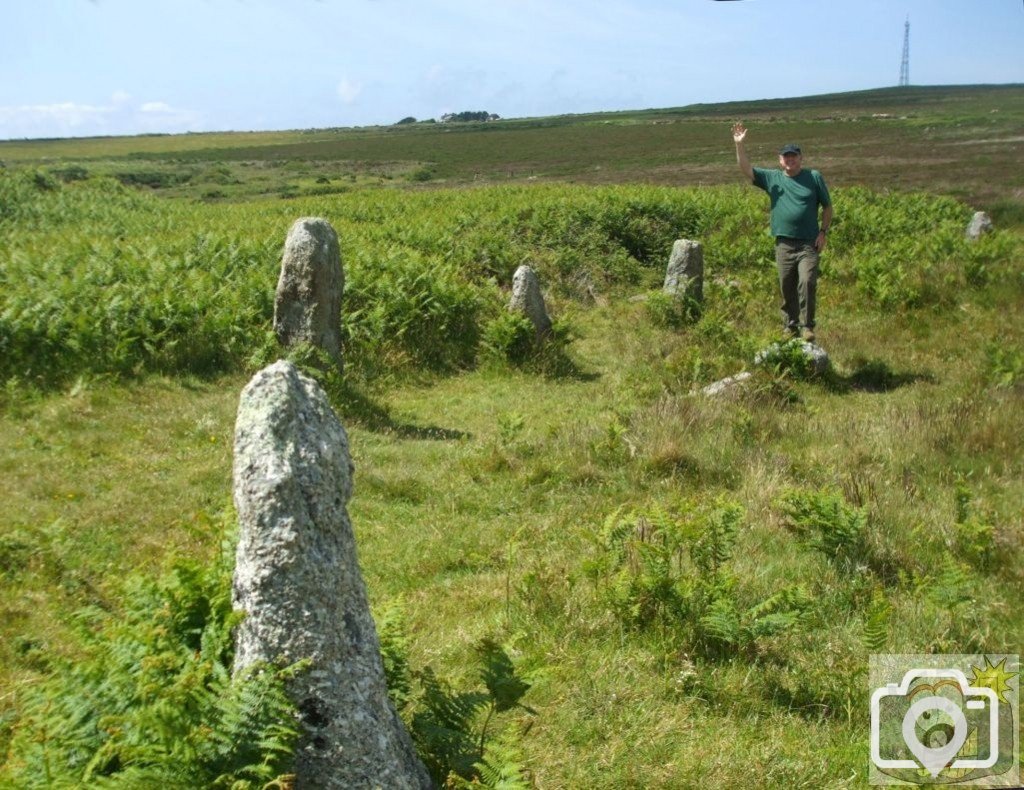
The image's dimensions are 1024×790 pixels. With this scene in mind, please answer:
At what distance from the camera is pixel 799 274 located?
12.2 meters

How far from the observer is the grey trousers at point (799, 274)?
1191cm

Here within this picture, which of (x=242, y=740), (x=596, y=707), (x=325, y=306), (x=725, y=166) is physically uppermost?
(x=725, y=166)

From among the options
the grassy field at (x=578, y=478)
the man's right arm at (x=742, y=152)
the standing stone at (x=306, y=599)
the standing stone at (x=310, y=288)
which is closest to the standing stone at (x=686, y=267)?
the grassy field at (x=578, y=478)

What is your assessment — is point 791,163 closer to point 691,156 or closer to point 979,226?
point 979,226

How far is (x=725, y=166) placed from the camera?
54.2 meters

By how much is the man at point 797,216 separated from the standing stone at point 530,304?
3.73m

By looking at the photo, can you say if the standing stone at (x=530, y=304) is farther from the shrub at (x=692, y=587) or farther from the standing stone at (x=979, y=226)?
the standing stone at (x=979, y=226)

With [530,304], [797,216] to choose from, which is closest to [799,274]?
[797,216]

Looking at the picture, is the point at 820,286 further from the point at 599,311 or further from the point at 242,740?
the point at 242,740

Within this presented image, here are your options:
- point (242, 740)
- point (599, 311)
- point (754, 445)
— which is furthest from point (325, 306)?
point (242, 740)

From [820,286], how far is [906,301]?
230 cm

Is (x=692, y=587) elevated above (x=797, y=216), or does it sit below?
below

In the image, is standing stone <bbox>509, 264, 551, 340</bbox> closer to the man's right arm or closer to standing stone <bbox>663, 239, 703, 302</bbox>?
standing stone <bbox>663, 239, 703, 302</bbox>

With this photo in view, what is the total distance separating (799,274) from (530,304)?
409cm
